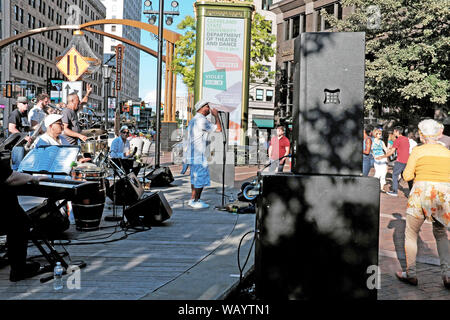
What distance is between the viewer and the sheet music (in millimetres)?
5629

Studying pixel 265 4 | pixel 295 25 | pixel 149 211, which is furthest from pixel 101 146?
pixel 265 4

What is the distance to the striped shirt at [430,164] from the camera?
4.68 m

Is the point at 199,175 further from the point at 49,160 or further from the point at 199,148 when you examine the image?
the point at 49,160

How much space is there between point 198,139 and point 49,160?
353cm

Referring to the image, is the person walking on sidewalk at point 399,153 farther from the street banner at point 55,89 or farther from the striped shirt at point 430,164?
the street banner at point 55,89

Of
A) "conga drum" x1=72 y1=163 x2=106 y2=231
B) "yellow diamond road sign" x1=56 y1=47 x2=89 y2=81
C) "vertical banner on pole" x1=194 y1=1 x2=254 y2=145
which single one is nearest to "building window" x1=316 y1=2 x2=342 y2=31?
"vertical banner on pole" x1=194 y1=1 x2=254 y2=145

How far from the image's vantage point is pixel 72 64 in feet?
33.0

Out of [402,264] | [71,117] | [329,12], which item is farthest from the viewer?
[329,12]

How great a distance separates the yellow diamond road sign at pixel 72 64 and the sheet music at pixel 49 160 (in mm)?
4727

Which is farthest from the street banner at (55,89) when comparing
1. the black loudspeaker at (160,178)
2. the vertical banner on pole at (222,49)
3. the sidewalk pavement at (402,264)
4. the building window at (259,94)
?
the building window at (259,94)

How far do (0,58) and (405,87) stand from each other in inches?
1929

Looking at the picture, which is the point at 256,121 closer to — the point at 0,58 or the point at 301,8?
the point at 301,8

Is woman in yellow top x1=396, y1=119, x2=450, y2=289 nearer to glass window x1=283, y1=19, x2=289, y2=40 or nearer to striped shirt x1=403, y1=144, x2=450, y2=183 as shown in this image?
striped shirt x1=403, y1=144, x2=450, y2=183

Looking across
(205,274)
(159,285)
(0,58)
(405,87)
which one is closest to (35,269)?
(159,285)
